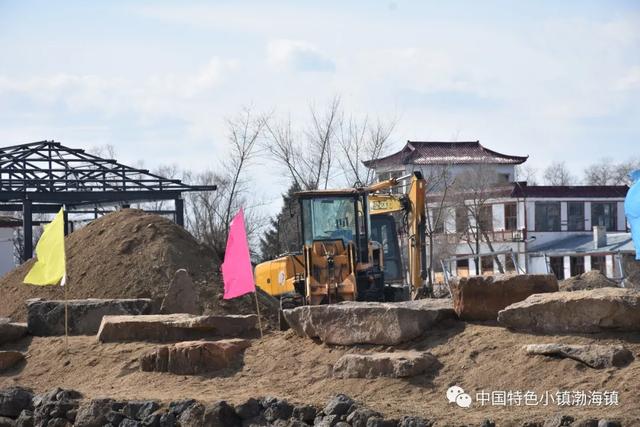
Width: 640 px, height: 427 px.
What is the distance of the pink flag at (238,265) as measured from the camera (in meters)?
13.7

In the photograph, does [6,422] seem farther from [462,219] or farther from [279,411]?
[462,219]

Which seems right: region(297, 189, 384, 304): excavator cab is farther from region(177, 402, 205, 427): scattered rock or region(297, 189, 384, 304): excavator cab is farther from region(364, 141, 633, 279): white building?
region(364, 141, 633, 279): white building

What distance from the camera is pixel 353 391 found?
33.6 ft

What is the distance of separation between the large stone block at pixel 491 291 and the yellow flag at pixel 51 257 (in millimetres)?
6427

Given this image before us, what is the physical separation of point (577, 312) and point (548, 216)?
43181mm

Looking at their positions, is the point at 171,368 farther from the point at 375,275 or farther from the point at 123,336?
the point at 375,275

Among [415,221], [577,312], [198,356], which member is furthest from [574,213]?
[577,312]

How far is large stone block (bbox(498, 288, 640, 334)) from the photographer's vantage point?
9.80 meters

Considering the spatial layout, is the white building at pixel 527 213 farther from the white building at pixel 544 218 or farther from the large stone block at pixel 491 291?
the large stone block at pixel 491 291

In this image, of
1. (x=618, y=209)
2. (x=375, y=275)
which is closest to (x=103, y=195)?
(x=375, y=275)

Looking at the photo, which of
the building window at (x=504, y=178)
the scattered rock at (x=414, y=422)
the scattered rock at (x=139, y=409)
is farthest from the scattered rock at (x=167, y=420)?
the building window at (x=504, y=178)

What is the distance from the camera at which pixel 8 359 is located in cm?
1425

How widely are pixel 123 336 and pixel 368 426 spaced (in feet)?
18.4

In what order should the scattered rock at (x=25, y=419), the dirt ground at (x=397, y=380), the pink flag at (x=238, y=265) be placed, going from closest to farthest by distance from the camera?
the dirt ground at (x=397, y=380) < the scattered rock at (x=25, y=419) < the pink flag at (x=238, y=265)
